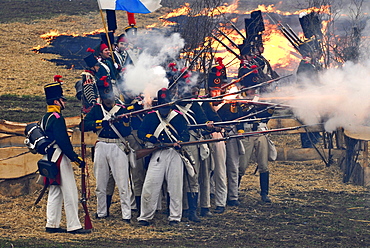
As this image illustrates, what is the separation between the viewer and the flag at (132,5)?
12109 millimetres

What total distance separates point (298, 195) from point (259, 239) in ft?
Answer: 10.8

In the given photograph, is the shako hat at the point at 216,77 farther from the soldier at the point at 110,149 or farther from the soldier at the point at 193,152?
the soldier at the point at 110,149

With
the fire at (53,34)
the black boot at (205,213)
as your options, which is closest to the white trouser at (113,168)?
the black boot at (205,213)

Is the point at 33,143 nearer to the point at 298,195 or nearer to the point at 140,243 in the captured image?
the point at 140,243

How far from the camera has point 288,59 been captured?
2003 cm

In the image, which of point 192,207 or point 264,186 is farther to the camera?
point 264,186

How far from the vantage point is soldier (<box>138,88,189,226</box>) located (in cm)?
1055

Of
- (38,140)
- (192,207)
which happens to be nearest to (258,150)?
(192,207)

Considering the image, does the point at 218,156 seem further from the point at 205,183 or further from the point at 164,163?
the point at 164,163

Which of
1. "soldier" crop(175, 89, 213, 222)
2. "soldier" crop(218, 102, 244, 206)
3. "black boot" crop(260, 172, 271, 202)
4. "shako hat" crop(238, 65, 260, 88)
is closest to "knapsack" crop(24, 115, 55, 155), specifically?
"soldier" crop(175, 89, 213, 222)

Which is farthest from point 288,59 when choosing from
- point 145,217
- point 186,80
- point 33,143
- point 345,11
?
point 33,143

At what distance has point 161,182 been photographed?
1073cm

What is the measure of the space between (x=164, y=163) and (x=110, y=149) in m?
1.00

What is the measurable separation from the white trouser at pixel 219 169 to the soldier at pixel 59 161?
2.91 meters
